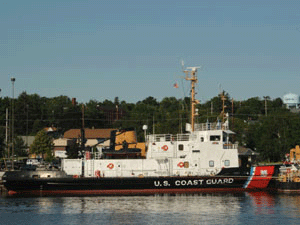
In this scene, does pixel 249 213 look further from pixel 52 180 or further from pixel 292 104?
pixel 292 104

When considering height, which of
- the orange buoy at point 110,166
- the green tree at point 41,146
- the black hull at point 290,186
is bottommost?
the black hull at point 290,186

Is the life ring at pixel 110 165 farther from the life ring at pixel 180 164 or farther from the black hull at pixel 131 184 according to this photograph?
the life ring at pixel 180 164

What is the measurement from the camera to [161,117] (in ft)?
400

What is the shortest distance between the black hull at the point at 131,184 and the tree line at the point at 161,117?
2886 centimetres

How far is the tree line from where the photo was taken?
8944 centimetres

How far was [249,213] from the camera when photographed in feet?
137

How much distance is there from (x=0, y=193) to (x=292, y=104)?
483 feet

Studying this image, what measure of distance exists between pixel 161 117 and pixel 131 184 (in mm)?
68339

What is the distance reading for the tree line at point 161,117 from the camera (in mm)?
89438

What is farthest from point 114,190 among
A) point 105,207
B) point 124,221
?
point 124,221

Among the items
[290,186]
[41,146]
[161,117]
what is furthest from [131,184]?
[161,117]

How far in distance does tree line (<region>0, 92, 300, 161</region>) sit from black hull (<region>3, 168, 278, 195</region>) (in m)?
28.9

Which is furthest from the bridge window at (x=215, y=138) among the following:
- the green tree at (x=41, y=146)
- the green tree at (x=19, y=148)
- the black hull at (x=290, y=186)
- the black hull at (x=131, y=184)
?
the green tree at (x=19, y=148)

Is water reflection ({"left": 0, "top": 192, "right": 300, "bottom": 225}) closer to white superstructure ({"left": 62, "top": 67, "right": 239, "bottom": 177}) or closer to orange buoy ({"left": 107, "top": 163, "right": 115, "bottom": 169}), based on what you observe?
white superstructure ({"left": 62, "top": 67, "right": 239, "bottom": 177})
